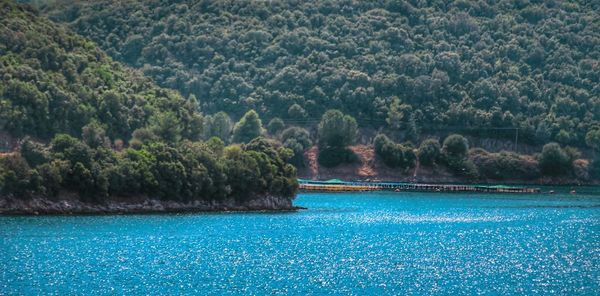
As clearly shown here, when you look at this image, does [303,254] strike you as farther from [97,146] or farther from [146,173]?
[97,146]

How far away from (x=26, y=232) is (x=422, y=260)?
33.5 m

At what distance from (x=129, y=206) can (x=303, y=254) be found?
34.6 metres

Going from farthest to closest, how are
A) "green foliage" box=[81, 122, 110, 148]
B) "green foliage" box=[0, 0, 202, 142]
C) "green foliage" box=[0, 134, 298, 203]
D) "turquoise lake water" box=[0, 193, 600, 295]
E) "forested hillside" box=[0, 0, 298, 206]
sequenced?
1. "green foliage" box=[0, 0, 202, 142]
2. "green foliage" box=[81, 122, 110, 148]
3. "forested hillside" box=[0, 0, 298, 206]
4. "green foliage" box=[0, 134, 298, 203]
5. "turquoise lake water" box=[0, 193, 600, 295]

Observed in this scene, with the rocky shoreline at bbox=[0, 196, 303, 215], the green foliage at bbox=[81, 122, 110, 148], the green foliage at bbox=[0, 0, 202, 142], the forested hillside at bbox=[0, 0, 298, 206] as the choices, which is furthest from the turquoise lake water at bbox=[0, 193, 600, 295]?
the green foliage at bbox=[0, 0, 202, 142]

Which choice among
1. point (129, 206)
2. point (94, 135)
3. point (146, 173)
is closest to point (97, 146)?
point (146, 173)

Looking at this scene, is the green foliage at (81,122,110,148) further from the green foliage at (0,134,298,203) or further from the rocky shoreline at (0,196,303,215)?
the rocky shoreline at (0,196,303,215)

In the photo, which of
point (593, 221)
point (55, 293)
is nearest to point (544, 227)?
point (593, 221)

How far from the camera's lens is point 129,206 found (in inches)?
4875

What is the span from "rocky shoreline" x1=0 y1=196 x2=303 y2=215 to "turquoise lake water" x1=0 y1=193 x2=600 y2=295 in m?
2.98

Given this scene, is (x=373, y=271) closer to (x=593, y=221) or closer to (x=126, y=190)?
(x=126, y=190)

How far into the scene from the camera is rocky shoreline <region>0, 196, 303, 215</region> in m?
114

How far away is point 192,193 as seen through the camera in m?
130

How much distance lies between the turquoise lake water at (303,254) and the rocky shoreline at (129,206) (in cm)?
298

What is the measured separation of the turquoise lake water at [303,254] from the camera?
248 feet
